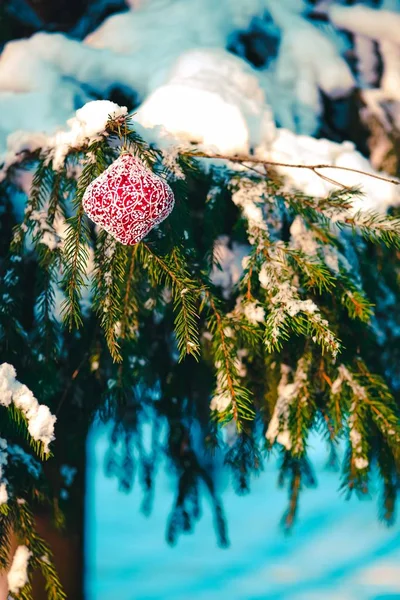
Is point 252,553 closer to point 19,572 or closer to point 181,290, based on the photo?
point 19,572

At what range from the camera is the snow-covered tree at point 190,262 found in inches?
50.5

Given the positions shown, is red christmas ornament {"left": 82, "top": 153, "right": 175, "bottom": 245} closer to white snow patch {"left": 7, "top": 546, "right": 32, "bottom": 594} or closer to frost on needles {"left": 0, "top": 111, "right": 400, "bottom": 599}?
frost on needles {"left": 0, "top": 111, "right": 400, "bottom": 599}

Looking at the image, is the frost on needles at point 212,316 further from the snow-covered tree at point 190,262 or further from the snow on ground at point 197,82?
the snow on ground at point 197,82

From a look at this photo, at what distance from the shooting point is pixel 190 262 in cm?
139

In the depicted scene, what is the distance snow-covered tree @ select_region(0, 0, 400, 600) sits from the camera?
50.5 inches

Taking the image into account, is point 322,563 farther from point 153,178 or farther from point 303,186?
point 153,178

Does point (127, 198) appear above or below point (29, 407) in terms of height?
above

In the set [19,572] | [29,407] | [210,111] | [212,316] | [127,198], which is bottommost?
[19,572]

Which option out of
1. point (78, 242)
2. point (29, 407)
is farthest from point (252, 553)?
point (78, 242)

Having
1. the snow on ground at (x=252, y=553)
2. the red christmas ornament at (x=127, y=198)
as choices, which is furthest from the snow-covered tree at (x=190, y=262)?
the snow on ground at (x=252, y=553)

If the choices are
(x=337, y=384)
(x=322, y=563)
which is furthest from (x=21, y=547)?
(x=322, y=563)

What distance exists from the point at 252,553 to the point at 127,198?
3789mm

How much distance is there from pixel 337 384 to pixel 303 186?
1.85ft

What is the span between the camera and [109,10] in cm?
259
